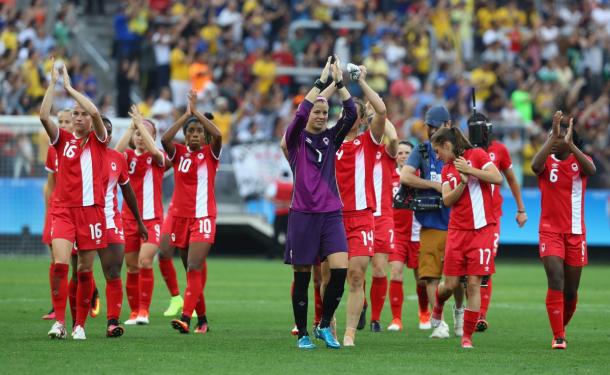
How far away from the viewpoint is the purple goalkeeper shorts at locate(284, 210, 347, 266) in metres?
12.1

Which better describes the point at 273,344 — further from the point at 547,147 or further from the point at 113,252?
the point at 547,147

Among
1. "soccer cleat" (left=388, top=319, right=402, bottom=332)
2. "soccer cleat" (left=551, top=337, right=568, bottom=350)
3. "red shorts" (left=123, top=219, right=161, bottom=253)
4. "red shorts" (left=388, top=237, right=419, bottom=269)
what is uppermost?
"red shorts" (left=123, top=219, right=161, bottom=253)

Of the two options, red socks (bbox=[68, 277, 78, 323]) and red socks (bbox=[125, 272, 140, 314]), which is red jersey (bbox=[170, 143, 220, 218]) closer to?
red socks (bbox=[125, 272, 140, 314])

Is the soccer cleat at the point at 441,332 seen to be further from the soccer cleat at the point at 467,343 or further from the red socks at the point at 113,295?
the red socks at the point at 113,295

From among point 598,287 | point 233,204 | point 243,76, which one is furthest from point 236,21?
point 598,287

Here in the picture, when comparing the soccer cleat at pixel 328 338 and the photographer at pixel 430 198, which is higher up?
the photographer at pixel 430 198

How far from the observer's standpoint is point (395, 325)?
14.7 meters

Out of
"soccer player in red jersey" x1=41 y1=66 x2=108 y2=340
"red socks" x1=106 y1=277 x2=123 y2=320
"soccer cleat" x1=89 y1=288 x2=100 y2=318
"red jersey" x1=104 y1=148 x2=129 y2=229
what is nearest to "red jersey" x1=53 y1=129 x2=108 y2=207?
"soccer player in red jersey" x1=41 y1=66 x2=108 y2=340

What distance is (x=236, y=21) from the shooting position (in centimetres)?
3328

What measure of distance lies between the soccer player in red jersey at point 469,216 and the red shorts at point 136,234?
14.3 ft

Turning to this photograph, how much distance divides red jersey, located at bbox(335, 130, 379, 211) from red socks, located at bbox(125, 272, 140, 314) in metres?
3.30

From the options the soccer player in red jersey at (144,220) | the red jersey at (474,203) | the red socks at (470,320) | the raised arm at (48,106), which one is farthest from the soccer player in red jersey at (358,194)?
the raised arm at (48,106)

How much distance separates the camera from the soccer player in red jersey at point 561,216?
12.5 meters

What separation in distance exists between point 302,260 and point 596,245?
16.6m
